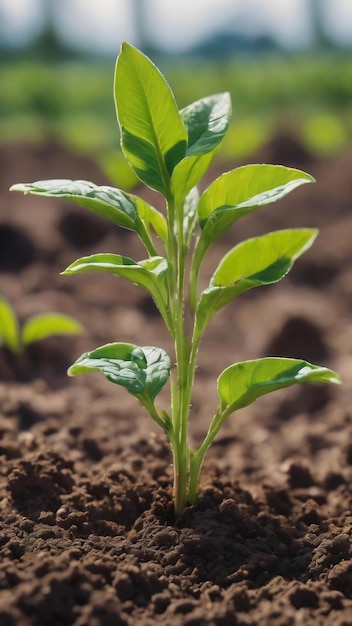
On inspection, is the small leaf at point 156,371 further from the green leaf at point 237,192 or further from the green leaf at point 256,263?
the green leaf at point 237,192

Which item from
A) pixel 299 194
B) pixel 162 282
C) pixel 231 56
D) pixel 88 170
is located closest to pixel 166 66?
pixel 231 56

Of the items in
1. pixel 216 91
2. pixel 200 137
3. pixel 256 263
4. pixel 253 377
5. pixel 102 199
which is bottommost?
pixel 253 377

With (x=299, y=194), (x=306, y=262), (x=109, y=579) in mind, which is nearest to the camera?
(x=109, y=579)

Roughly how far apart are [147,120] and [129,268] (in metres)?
0.32

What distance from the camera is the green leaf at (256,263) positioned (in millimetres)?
1511

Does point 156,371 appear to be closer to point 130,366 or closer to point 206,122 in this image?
point 130,366

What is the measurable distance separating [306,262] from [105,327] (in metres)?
1.20

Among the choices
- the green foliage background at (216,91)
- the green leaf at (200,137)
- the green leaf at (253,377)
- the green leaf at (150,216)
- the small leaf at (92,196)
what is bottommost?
the green leaf at (253,377)

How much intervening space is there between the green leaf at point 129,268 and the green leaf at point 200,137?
18 centimetres

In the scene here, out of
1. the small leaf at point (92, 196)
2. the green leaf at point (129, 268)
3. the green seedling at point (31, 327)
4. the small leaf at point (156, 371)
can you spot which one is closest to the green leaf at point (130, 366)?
the small leaf at point (156, 371)

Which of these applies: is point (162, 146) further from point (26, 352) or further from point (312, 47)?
point (312, 47)

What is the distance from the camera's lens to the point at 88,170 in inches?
219

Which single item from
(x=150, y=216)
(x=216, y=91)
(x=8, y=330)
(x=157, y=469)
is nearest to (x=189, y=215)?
(x=150, y=216)

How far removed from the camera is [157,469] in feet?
6.38
